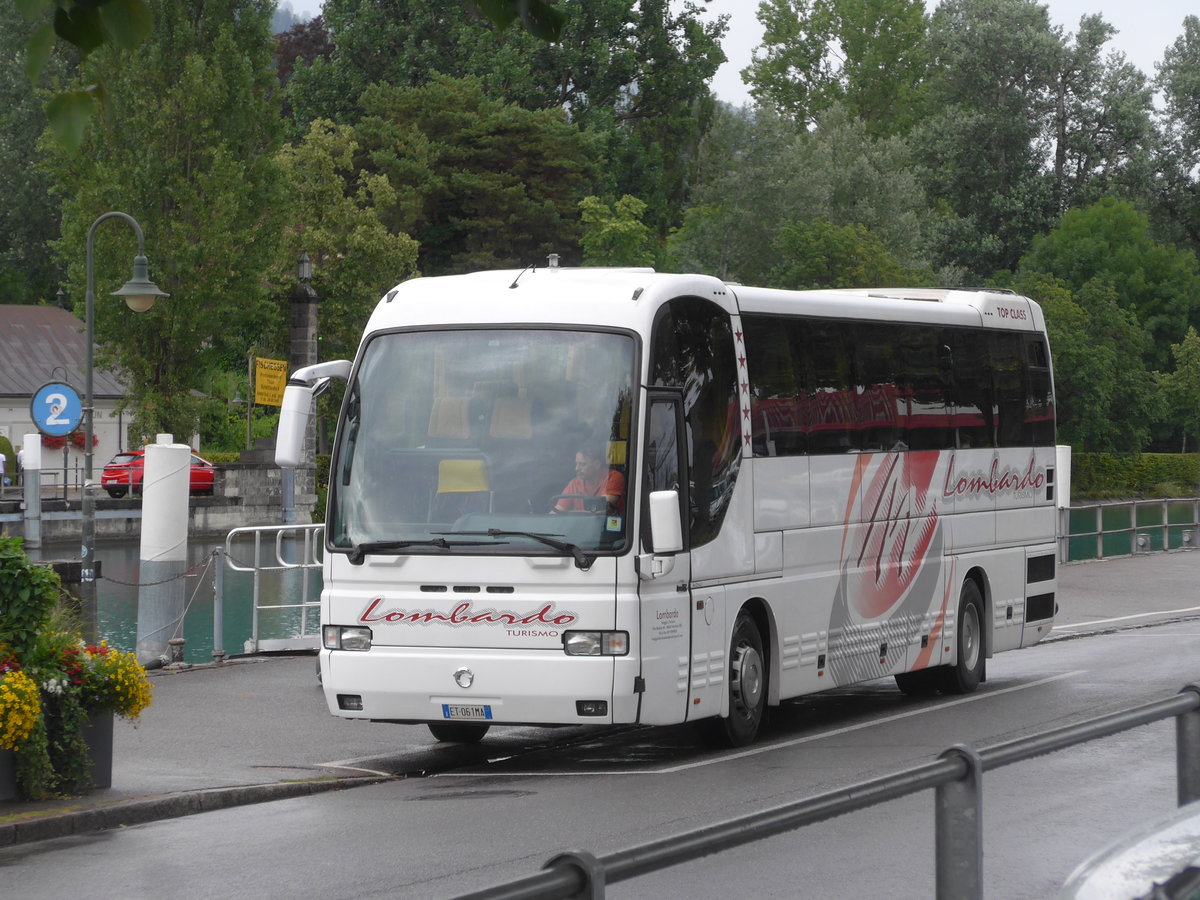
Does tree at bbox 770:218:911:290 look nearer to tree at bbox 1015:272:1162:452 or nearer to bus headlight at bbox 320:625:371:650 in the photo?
tree at bbox 1015:272:1162:452

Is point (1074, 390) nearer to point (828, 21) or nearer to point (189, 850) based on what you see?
point (828, 21)

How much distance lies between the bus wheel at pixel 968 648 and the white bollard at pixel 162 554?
23.9 feet

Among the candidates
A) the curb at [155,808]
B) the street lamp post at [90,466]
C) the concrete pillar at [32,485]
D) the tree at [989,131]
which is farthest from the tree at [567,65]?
the curb at [155,808]

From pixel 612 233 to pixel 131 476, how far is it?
20860 mm

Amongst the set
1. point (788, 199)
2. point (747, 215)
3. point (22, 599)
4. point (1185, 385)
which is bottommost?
point (22, 599)

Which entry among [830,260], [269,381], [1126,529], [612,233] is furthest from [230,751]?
[830,260]

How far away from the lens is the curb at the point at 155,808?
998 centimetres

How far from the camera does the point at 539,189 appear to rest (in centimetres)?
7306

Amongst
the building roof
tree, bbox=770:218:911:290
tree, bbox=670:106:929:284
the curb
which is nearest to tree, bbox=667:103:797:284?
tree, bbox=670:106:929:284

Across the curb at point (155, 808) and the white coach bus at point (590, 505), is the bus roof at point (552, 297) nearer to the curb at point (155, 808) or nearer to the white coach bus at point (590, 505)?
the white coach bus at point (590, 505)

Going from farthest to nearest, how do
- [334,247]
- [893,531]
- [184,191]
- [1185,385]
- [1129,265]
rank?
1. [1129,265]
2. [1185,385]
3. [334,247]
4. [184,191]
5. [893,531]

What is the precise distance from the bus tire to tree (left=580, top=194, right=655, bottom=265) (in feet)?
181

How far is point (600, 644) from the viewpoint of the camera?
1196 centimetres

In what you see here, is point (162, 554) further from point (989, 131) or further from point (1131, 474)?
point (1131, 474)
